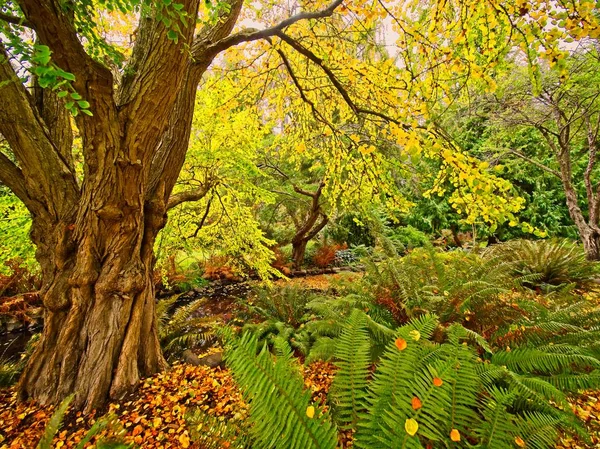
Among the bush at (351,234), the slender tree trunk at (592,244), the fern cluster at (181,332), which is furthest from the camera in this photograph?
the bush at (351,234)

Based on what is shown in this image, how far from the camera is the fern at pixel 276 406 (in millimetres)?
1154

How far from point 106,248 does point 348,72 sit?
9.01ft

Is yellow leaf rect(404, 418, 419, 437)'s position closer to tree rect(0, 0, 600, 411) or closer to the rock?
tree rect(0, 0, 600, 411)

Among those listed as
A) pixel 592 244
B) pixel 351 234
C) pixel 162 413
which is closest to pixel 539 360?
pixel 162 413

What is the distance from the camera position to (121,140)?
6.23ft

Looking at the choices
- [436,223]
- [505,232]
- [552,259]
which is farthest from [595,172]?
[552,259]

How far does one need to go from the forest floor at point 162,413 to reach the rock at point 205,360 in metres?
0.30

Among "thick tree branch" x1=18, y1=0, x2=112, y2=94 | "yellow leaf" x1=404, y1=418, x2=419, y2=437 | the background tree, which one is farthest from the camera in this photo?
the background tree

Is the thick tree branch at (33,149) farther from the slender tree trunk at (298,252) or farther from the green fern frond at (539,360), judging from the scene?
the slender tree trunk at (298,252)

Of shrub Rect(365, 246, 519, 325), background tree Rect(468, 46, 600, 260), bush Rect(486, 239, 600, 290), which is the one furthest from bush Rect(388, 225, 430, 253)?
shrub Rect(365, 246, 519, 325)

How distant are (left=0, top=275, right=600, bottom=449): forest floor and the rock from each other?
304mm

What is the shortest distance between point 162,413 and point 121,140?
213 cm

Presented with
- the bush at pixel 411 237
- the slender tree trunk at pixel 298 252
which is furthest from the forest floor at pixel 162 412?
the bush at pixel 411 237

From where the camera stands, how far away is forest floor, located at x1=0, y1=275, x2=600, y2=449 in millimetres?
1810
